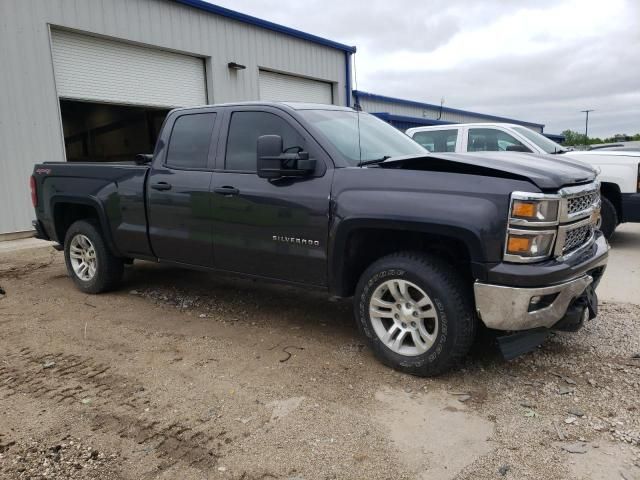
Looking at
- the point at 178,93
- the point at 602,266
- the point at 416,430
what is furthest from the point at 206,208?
the point at 178,93

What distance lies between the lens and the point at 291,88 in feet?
51.1

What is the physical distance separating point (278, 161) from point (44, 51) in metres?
8.13

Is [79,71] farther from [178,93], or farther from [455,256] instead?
[455,256]

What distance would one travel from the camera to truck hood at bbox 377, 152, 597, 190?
323 cm

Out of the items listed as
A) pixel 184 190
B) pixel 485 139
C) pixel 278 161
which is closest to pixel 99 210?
pixel 184 190

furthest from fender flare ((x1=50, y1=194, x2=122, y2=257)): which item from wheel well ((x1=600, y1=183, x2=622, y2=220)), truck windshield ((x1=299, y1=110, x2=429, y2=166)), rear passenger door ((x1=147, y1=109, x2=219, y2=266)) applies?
wheel well ((x1=600, y1=183, x2=622, y2=220))

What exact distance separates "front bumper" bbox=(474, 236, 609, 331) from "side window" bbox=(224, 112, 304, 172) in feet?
6.35

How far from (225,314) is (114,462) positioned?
240 cm

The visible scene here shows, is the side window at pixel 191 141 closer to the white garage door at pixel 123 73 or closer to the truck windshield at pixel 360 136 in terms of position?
the truck windshield at pixel 360 136

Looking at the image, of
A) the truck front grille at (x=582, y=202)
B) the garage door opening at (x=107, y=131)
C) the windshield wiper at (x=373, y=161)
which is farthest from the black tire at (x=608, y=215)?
the garage door opening at (x=107, y=131)

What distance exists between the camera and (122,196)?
17.3 ft

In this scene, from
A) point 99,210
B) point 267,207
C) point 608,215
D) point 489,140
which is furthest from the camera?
point 489,140

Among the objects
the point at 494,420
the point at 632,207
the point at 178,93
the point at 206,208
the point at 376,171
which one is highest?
the point at 178,93

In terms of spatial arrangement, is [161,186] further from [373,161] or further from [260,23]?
[260,23]
